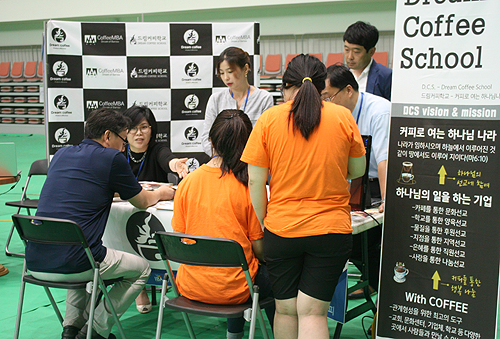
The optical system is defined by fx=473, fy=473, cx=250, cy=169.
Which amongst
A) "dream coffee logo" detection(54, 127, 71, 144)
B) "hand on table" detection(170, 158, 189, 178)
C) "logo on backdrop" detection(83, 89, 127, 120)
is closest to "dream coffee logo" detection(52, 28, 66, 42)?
"logo on backdrop" detection(83, 89, 127, 120)

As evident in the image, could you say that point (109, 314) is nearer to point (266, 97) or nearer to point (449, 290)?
point (449, 290)

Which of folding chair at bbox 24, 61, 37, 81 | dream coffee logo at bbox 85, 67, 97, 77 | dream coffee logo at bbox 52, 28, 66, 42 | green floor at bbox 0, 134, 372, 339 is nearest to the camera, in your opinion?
green floor at bbox 0, 134, 372, 339

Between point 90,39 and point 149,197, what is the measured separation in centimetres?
227

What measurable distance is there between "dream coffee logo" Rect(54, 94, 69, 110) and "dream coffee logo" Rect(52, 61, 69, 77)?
0.19 metres

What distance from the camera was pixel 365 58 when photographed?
3.01 metres

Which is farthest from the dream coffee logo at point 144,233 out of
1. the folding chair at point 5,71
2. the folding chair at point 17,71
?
the folding chair at point 5,71

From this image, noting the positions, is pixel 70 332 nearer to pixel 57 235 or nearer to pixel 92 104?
pixel 57 235

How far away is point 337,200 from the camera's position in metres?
1.67

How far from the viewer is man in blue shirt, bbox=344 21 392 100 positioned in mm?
2902

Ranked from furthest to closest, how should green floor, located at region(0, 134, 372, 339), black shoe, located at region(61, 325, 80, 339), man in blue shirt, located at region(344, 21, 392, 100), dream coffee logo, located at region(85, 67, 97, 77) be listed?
Result: dream coffee logo, located at region(85, 67, 97, 77) → man in blue shirt, located at region(344, 21, 392, 100) → green floor, located at region(0, 134, 372, 339) → black shoe, located at region(61, 325, 80, 339)

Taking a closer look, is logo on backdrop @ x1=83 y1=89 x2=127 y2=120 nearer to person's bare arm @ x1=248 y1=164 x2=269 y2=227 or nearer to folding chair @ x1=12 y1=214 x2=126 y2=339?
folding chair @ x1=12 y1=214 x2=126 y2=339

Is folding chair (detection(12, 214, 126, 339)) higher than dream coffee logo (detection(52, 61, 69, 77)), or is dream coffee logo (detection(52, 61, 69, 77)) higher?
dream coffee logo (detection(52, 61, 69, 77))

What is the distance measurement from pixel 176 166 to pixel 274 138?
1449mm

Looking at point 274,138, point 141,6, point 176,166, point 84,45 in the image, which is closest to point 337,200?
point 274,138
